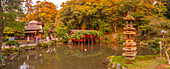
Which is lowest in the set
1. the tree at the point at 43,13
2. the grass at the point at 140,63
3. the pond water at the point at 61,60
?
the pond water at the point at 61,60

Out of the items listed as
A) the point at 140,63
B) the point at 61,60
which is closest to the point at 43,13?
the point at 61,60

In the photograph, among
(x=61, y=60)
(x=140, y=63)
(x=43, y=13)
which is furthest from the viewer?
(x=43, y=13)

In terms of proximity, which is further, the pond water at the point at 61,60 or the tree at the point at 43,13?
the tree at the point at 43,13

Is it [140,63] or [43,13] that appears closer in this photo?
[140,63]

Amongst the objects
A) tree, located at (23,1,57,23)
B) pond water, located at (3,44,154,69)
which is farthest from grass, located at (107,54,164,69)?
tree, located at (23,1,57,23)

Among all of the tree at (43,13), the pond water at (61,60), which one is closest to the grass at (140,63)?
the pond water at (61,60)

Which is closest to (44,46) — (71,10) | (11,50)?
(11,50)

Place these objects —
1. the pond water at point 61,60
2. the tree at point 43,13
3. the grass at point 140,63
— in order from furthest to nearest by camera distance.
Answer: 1. the tree at point 43,13
2. the pond water at point 61,60
3. the grass at point 140,63

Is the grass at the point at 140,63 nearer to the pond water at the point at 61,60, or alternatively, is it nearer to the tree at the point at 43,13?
the pond water at the point at 61,60

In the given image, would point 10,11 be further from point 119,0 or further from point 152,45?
point 119,0

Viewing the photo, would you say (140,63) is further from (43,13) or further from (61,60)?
(43,13)

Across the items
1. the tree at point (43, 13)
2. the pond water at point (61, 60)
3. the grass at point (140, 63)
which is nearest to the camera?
the grass at point (140, 63)

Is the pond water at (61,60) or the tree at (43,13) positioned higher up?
the tree at (43,13)

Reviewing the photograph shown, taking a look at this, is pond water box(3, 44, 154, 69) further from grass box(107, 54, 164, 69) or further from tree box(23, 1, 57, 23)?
tree box(23, 1, 57, 23)
